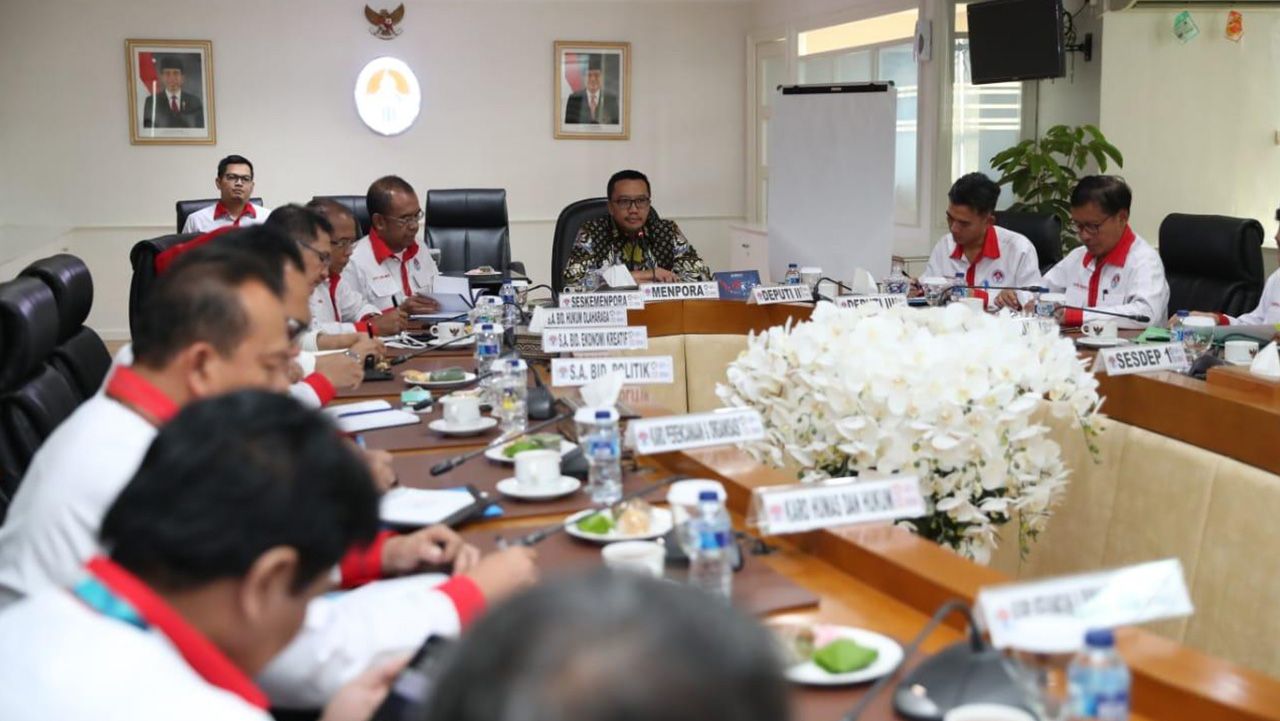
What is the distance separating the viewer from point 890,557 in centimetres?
166

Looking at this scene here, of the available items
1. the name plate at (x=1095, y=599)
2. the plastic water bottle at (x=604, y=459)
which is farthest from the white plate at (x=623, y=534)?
the name plate at (x=1095, y=599)

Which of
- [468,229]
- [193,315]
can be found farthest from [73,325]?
[468,229]

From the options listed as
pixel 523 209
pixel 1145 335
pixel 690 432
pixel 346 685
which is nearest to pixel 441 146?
pixel 523 209

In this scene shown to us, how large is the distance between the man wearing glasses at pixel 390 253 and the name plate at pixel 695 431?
297cm

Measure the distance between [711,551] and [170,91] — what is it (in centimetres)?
760

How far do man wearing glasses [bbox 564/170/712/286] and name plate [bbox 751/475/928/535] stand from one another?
3.37 meters

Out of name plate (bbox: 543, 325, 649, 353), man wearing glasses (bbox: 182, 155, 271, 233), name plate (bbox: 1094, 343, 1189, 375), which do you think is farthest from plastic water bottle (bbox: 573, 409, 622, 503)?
man wearing glasses (bbox: 182, 155, 271, 233)

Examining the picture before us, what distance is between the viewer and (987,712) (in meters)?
1.21

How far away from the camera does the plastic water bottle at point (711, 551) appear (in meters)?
1.58

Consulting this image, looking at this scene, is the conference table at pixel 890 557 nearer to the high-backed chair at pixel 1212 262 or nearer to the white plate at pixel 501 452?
the white plate at pixel 501 452

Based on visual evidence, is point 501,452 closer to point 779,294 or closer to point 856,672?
point 856,672

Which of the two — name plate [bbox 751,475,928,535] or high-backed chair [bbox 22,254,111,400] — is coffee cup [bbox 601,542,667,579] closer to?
name plate [bbox 751,475,928,535]

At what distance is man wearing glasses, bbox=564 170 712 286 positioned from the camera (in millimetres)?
5059

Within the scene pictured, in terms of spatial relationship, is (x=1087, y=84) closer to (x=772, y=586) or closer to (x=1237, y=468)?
(x=1237, y=468)
